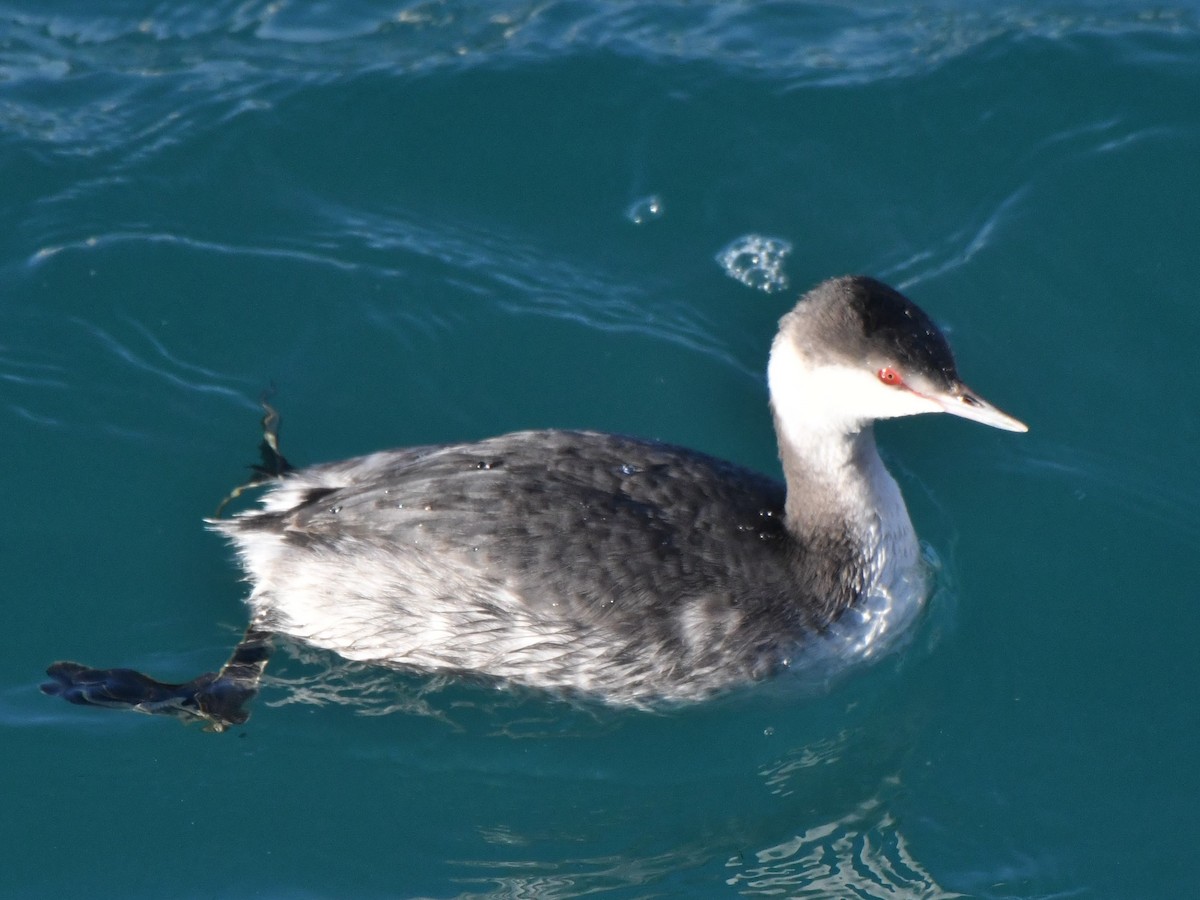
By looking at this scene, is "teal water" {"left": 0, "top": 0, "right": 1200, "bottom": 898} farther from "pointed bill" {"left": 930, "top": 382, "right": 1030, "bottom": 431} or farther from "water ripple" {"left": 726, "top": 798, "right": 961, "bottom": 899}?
"pointed bill" {"left": 930, "top": 382, "right": 1030, "bottom": 431}

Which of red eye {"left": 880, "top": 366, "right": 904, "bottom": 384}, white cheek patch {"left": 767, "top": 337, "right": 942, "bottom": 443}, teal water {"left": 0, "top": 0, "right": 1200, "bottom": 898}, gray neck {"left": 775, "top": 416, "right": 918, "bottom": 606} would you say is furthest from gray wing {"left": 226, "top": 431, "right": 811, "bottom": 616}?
red eye {"left": 880, "top": 366, "right": 904, "bottom": 384}

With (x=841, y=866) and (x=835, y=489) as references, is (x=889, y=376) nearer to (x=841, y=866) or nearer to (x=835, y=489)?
(x=835, y=489)

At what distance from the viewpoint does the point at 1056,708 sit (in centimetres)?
610

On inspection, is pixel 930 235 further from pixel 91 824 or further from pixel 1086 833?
pixel 91 824

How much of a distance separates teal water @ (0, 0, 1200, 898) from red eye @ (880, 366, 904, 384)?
4.31 feet

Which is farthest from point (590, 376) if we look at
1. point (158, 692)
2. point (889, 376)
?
point (158, 692)

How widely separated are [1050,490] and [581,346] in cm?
230

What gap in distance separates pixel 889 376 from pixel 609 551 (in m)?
1.23

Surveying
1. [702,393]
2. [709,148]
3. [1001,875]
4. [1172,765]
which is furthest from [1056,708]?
[709,148]

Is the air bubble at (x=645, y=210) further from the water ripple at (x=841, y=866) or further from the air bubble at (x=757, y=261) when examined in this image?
the water ripple at (x=841, y=866)

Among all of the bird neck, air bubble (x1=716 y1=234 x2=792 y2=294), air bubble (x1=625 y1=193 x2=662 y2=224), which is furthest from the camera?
air bubble (x1=625 y1=193 x2=662 y2=224)

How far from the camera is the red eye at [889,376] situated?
221 inches

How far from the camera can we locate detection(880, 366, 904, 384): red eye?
5613mm

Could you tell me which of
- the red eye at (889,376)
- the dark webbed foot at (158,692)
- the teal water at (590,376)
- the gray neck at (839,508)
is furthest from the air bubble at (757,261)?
the dark webbed foot at (158,692)
